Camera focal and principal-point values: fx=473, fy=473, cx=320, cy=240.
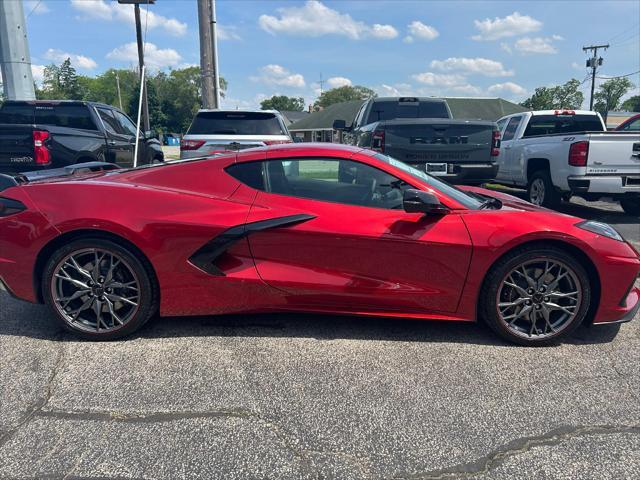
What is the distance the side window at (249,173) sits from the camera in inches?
135

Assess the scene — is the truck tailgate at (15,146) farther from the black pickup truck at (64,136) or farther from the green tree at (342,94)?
the green tree at (342,94)

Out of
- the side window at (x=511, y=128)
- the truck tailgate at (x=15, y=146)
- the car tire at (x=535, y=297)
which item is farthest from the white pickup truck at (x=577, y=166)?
the truck tailgate at (x=15, y=146)

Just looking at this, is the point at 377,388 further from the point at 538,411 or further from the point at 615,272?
the point at 615,272

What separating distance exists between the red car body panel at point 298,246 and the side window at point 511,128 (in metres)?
7.97

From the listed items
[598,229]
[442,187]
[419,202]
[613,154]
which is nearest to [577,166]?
[613,154]

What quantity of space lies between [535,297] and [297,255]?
1.71m

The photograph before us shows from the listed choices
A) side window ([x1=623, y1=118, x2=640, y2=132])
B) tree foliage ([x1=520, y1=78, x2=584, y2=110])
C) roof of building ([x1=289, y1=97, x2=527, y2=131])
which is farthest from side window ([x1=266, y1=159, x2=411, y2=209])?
tree foliage ([x1=520, y1=78, x2=584, y2=110])

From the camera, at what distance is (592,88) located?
177 ft

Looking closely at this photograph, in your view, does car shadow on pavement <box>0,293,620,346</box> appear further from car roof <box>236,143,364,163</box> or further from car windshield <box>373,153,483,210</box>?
car roof <box>236,143,364,163</box>

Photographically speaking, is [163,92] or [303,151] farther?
[163,92]

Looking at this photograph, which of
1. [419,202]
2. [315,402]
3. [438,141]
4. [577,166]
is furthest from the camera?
[577,166]

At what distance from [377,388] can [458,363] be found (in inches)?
26.1

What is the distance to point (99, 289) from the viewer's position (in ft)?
11.0

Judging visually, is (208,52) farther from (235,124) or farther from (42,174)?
(42,174)
